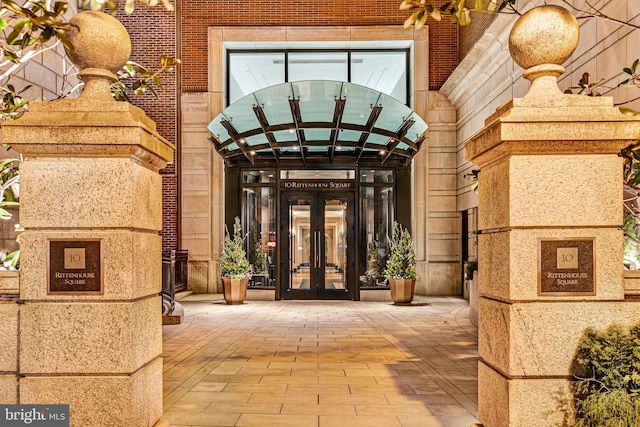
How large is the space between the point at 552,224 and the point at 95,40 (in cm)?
336

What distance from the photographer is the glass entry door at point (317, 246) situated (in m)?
14.6

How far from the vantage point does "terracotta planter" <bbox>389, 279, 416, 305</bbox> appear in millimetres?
13141

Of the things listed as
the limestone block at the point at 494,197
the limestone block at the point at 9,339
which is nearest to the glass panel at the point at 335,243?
the limestone block at the point at 494,197

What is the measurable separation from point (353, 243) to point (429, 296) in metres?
3.06

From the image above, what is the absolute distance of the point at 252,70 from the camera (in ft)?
54.7

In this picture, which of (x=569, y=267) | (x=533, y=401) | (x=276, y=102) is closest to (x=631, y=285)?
(x=569, y=267)

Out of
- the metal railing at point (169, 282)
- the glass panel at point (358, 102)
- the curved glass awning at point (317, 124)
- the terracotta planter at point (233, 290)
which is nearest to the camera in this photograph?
the metal railing at point (169, 282)

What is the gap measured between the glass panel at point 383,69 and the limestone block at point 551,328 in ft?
45.3

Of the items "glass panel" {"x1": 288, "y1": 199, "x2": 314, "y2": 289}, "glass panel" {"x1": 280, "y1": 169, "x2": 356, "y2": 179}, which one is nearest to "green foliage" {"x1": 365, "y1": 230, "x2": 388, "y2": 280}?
"glass panel" {"x1": 288, "y1": 199, "x2": 314, "y2": 289}

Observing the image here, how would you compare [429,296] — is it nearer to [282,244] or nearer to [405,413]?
[282,244]

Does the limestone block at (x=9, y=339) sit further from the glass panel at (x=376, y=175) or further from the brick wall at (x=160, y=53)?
the glass panel at (x=376, y=175)

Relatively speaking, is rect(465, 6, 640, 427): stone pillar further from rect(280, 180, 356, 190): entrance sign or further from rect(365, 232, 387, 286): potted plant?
rect(365, 232, 387, 286): potted plant

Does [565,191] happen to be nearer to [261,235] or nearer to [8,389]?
[8,389]

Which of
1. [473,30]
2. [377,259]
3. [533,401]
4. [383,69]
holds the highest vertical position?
[473,30]
